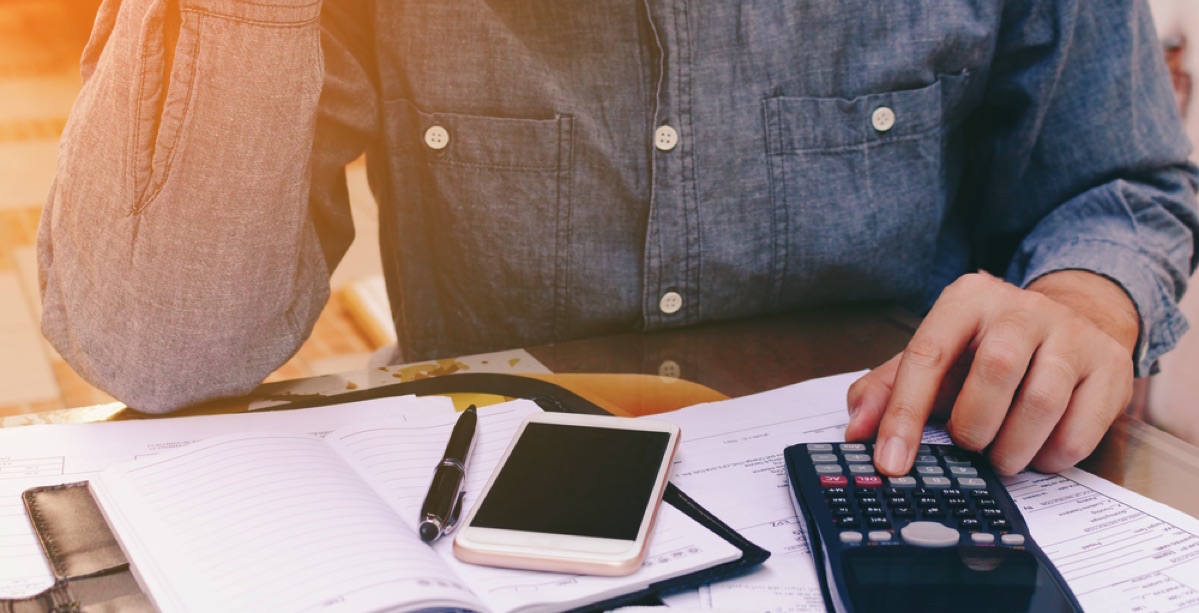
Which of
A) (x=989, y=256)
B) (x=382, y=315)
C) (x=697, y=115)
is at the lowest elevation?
(x=382, y=315)

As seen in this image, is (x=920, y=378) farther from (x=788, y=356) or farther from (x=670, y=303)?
(x=670, y=303)

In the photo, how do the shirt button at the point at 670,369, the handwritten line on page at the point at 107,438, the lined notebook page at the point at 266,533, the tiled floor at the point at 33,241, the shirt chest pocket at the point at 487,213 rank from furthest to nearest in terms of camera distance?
the tiled floor at the point at 33,241
the shirt chest pocket at the point at 487,213
the shirt button at the point at 670,369
the handwritten line on page at the point at 107,438
the lined notebook page at the point at 266,533

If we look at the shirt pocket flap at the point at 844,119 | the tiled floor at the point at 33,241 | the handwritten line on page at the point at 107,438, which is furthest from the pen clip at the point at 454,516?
the tiled floor at the point at 33,241

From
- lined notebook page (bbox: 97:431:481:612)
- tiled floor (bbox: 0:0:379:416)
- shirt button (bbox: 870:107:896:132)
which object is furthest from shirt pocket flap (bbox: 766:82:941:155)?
tiled floor (bbox: 0:0:379:416)

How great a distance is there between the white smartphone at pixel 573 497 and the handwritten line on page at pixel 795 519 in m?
0.03

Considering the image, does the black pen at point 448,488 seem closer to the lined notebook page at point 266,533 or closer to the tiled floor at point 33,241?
the lined notebook page at point 266,533

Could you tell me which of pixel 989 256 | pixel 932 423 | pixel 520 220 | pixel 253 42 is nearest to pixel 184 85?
pixel 253 42

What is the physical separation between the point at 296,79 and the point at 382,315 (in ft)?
5.41

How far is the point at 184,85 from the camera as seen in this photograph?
0.59 m

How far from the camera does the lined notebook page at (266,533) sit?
0.40m

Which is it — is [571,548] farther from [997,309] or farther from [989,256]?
[989,256]

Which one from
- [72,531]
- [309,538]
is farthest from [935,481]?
[72,531]

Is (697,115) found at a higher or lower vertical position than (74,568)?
higher

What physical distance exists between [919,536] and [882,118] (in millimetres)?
445
